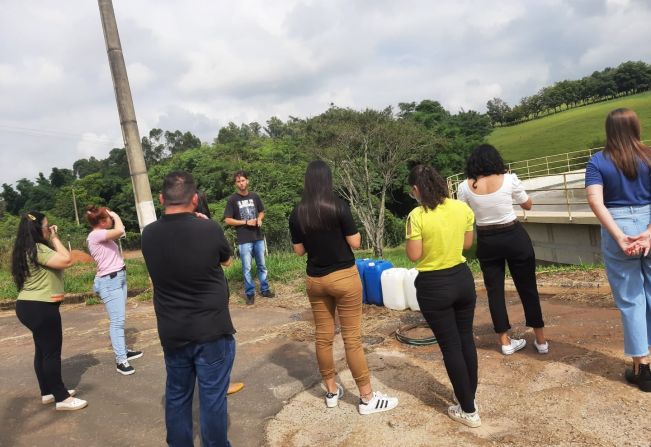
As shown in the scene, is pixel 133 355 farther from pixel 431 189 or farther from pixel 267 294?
pixel 431 189

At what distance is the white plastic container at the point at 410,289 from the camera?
17.9ft

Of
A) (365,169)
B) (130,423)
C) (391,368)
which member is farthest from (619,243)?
(365,169)

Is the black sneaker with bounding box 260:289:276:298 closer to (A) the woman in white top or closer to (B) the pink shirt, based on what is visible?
(B) the pink shirt

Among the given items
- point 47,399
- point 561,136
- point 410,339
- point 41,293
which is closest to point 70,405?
point 47,399

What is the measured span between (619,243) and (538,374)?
114cm

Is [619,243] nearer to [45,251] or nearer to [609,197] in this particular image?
[609,197]

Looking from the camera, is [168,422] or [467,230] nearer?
[168,422]

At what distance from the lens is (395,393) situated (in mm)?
3365

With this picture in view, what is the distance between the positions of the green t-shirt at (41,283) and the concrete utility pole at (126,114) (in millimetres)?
3893

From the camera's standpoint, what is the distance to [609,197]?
2969mm

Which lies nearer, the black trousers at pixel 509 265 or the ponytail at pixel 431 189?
the ponytail at pixel 431 189

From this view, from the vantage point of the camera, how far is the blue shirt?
288cm

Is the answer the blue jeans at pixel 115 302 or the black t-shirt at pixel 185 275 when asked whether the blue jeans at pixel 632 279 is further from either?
the blue jeans at pixel 115 302

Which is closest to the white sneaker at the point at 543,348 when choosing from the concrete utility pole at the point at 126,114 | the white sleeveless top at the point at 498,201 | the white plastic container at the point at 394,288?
the white sleeveless top at the point at 498,201
